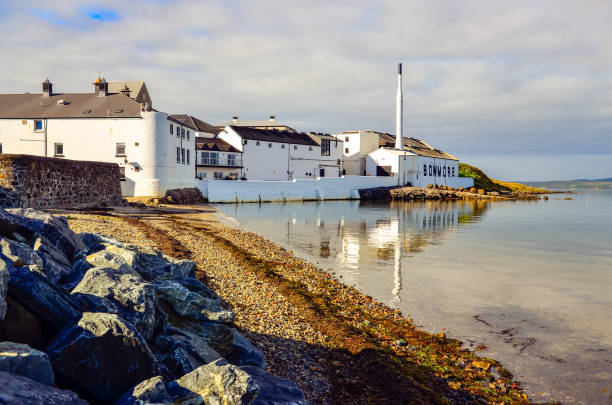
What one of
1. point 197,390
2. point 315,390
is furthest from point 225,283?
point 197,390

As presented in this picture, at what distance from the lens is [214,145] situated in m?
63.3

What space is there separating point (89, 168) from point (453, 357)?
98.3 ft

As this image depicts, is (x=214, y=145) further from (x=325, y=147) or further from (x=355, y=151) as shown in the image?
(x=355, y=151)

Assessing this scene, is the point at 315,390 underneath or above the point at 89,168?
underneath

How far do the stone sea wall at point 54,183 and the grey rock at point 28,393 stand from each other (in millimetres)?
17613

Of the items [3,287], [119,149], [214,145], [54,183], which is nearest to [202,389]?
[3,287]

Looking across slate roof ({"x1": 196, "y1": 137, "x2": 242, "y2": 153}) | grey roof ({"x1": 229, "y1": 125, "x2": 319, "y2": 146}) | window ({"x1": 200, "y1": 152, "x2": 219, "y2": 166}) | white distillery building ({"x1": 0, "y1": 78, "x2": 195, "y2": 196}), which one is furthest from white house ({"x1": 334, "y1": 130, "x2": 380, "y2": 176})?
white distillery building ({"x1": 0, "y1": 78, "x2": 195, "y2": 196})

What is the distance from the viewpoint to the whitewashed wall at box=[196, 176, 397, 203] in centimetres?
5388

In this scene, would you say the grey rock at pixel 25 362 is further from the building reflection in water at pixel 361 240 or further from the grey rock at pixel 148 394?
the building reflection in water at pixel 361 240

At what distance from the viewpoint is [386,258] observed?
19547 millimetres

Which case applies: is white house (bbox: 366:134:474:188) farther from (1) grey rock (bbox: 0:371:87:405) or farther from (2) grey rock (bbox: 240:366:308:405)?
(1) grey rock (bbox: 0:371:87:405)

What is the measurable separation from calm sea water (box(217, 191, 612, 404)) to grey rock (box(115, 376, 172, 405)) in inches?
239

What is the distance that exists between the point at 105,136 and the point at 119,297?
4275 cm

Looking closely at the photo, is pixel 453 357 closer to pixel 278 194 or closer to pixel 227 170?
pixel 278 194
